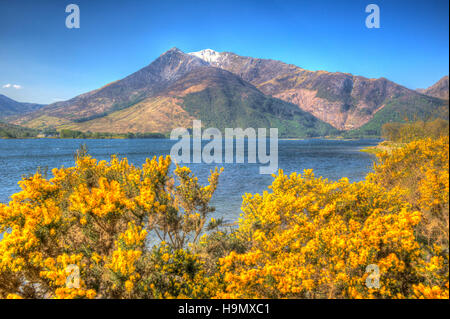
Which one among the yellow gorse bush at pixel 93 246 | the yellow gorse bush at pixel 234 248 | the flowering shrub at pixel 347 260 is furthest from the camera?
the yellow gorse bush at pixel 93 246

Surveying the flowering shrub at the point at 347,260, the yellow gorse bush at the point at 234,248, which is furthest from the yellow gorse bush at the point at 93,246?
Result: the flowering shrub at the point at 347,260

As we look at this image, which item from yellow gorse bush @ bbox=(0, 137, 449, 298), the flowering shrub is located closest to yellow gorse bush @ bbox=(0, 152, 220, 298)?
yellow gorse bush @ bbox=(0, 137, 449, 298)

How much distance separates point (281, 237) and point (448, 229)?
5201 mm

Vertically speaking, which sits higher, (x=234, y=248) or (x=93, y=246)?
(x=93, y=246)

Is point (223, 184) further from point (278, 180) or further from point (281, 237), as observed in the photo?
point (281, 237)

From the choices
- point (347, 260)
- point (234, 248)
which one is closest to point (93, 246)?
point (234, 248)

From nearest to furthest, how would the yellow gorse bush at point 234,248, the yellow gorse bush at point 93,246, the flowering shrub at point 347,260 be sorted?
the flowering shrub at point 347,260
the yellow gorse bush at point 234,248
the yellow gorse bush at point 93,246

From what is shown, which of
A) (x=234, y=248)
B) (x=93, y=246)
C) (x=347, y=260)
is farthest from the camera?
(x=234, y=248)

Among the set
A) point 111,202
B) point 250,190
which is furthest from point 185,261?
point 250,190

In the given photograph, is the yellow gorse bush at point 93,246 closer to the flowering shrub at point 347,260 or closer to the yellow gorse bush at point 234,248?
the yellow gorse bush at point 234,248

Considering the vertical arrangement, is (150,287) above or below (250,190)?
above

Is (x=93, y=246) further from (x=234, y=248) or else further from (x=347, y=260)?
(x=347, y=260)

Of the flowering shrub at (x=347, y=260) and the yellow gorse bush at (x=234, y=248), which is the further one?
the yellow gorse bush at (x=234, y=248)

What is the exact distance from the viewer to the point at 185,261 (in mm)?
7984
